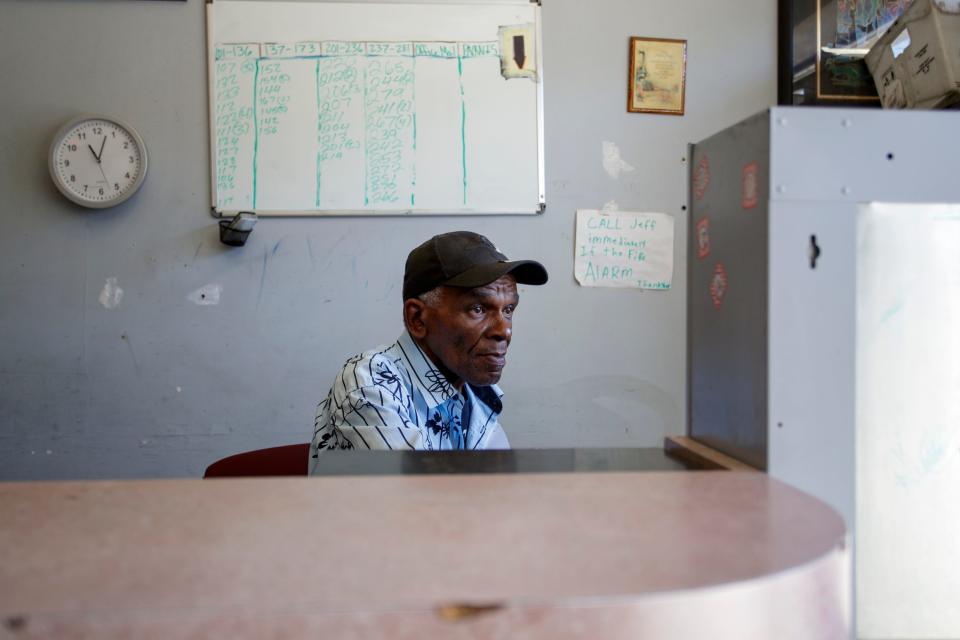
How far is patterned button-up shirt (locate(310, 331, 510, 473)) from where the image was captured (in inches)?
55.2

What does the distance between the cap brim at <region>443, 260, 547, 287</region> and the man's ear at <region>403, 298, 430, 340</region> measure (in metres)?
A: 0.08

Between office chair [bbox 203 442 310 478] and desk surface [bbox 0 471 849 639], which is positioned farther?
office chair [bbox 203 442 310 478]

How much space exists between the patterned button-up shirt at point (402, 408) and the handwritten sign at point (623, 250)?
109 centimetres

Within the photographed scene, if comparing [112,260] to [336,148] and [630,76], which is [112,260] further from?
[630,76]

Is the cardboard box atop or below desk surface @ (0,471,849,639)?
atop

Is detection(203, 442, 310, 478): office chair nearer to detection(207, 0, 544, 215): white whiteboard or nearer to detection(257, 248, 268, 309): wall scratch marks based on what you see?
detection(257, 248, 268, 309): wall scratch marks

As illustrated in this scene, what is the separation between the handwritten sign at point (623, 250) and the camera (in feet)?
8.93

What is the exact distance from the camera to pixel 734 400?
0.82 m

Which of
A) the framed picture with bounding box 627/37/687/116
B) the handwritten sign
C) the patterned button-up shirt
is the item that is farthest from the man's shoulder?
the framed picture with bounding box 627/37/687/116

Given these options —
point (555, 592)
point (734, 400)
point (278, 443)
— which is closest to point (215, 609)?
point (555, 592)

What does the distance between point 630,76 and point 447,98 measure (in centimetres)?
63

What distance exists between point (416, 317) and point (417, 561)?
121 cm

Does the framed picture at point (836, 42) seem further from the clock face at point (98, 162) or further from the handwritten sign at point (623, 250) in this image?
the clock face at point (98, 162)

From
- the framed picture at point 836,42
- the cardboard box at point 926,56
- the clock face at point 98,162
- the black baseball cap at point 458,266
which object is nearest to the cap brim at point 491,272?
the black baseball cap at point 458,266
